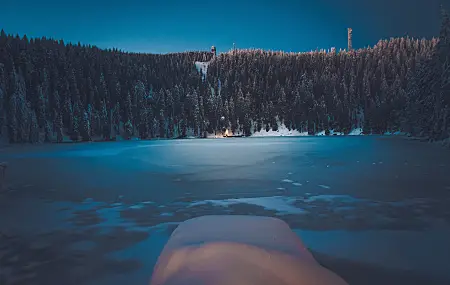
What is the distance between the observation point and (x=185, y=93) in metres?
132

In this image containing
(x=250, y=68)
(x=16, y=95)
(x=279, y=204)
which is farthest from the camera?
(x=250, y=68)

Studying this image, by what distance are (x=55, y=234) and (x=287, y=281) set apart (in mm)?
6847

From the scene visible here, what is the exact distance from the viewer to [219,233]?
21.3 ft

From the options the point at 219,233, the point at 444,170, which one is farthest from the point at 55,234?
the point at 444,170

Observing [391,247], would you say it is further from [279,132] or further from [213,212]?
[279,132]

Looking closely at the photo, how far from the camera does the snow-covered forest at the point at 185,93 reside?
101875 mm

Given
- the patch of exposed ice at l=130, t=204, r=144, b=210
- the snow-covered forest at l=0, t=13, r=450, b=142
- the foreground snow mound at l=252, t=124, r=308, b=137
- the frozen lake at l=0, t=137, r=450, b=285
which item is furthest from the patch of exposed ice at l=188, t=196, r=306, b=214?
the foreground snow mound at l=252, t=124, r=308, b=137

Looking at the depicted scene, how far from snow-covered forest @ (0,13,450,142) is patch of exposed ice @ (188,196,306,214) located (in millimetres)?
72637

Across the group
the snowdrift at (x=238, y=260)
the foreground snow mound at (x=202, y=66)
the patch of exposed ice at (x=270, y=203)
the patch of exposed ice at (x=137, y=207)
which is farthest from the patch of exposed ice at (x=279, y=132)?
the snowdrift at (x=238, y=260)

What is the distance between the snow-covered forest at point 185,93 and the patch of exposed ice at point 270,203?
238 feet

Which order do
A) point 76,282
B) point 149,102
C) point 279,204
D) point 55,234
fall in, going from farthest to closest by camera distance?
1. point 149,102
2. point 279,204
3. point 55,234
4. point 76,282

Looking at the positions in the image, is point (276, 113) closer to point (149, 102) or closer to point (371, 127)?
point (371, 127)

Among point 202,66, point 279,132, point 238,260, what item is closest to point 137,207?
point 238,260

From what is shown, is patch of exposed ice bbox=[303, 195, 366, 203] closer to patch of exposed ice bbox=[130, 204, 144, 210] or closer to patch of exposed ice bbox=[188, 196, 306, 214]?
patch of exposed ice bbox=[188, 196, 306, 214]
